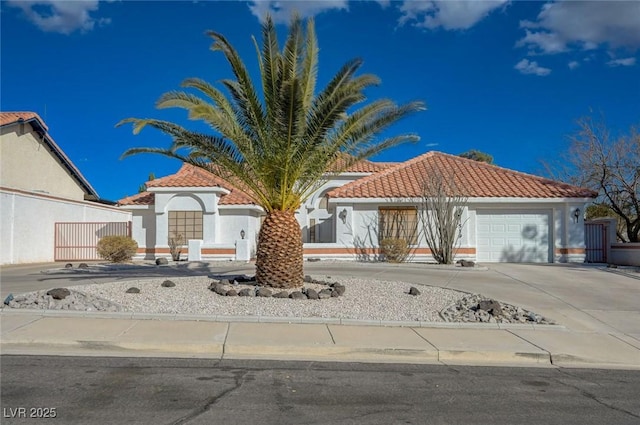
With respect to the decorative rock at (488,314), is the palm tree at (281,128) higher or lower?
higher

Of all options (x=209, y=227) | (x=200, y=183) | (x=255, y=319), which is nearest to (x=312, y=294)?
(x=255, y=319)

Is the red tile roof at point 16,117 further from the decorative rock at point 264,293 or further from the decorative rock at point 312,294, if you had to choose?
the decorative rock at point 312,294

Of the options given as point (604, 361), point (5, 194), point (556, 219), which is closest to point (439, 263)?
point (556, 219)

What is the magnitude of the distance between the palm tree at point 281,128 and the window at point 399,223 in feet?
33.0

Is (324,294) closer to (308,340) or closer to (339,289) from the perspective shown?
(339,289)

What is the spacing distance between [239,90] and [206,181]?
1306 cm

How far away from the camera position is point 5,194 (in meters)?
20.9

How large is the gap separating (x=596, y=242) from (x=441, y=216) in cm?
804

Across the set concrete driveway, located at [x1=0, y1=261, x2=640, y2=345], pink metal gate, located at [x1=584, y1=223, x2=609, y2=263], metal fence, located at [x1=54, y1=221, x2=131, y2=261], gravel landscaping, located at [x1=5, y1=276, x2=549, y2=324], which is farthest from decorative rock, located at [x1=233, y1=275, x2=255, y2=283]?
pink metal gate, located at [x1=584, y1=223, x2=609, y2=263]

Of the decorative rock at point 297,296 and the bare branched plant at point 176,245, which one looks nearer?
the decorative rock at point 297,296

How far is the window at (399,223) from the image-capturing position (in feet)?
73.3

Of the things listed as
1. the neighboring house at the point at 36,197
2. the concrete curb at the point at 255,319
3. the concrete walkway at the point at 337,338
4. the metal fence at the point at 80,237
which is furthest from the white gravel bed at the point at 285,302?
the metal fence at the point at 80,237

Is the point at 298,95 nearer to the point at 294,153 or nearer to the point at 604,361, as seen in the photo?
the point at 294,153

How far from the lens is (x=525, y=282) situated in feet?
49.7
